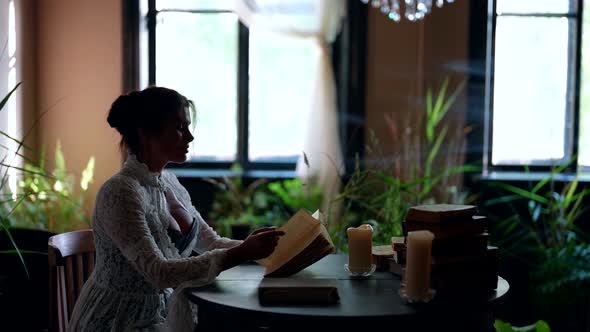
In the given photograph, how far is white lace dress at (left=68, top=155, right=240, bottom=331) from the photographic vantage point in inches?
69.2

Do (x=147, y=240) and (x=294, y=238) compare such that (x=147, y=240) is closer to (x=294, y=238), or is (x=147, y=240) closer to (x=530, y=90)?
(x=294, y=238)

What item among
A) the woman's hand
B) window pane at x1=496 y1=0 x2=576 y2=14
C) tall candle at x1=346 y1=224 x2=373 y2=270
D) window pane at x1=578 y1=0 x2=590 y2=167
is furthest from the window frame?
the woman's hand

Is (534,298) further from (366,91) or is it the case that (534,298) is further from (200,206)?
(200,206)

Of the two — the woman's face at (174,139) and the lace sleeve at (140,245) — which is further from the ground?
the woman's face at (174,139)

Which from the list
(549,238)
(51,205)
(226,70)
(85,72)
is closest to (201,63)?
(226,70)

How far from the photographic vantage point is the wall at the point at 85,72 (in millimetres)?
4043

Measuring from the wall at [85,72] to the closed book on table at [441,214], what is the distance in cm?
262

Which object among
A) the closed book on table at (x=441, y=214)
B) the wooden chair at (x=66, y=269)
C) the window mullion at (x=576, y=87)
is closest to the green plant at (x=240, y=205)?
the wooden chair at (x=66, y=269)

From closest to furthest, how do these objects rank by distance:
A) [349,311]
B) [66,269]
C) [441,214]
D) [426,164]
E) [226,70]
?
[349,311]
[441,214]
[66,269]
[426,164]
[226,70]

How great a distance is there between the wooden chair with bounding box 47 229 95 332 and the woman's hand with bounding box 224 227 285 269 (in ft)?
1.80

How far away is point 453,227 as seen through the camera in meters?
1.72

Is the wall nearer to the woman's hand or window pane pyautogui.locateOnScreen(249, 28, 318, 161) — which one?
window pane pyautogui.locateOnScreen(249, 28, 318, 161)

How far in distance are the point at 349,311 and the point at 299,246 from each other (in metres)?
0.35

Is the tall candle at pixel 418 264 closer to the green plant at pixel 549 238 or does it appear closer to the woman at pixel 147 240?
the woman at pixel 147 240
